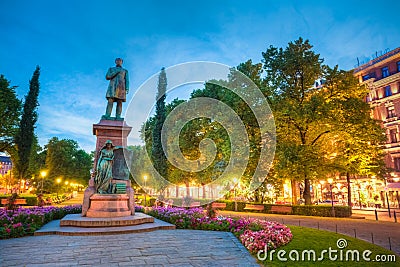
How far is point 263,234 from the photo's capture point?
27.5ft

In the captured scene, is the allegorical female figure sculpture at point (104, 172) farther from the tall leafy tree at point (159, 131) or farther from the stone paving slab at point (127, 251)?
the tall leafy tree at point (159, 131)

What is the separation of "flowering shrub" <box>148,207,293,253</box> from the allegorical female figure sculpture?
10.9 ft

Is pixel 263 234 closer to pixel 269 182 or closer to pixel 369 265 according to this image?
pixel 369 265

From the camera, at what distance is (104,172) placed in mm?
12156

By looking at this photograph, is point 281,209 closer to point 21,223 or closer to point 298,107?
point 298,107

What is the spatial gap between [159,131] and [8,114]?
1924 cm

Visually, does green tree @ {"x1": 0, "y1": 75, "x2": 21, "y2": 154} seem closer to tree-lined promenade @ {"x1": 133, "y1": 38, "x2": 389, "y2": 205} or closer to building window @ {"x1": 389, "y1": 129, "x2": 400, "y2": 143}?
tree-lined promenade @ {"x1": 133, "y1": 38, "x2": 389, "y2": 205}

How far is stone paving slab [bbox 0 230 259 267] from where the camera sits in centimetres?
622

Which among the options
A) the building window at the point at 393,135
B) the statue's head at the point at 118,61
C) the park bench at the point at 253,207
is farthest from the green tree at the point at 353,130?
the building window at the point at 393,135

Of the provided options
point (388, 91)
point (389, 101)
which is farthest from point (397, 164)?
point (388, 91)

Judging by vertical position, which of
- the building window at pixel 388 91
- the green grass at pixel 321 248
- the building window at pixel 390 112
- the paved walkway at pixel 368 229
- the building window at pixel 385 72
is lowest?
the paved walkway at pixel 368 229

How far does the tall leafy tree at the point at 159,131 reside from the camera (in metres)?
31.8

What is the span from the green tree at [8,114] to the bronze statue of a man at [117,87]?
2366 centimetres

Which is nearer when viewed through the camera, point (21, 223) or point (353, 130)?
point (21, 223)
